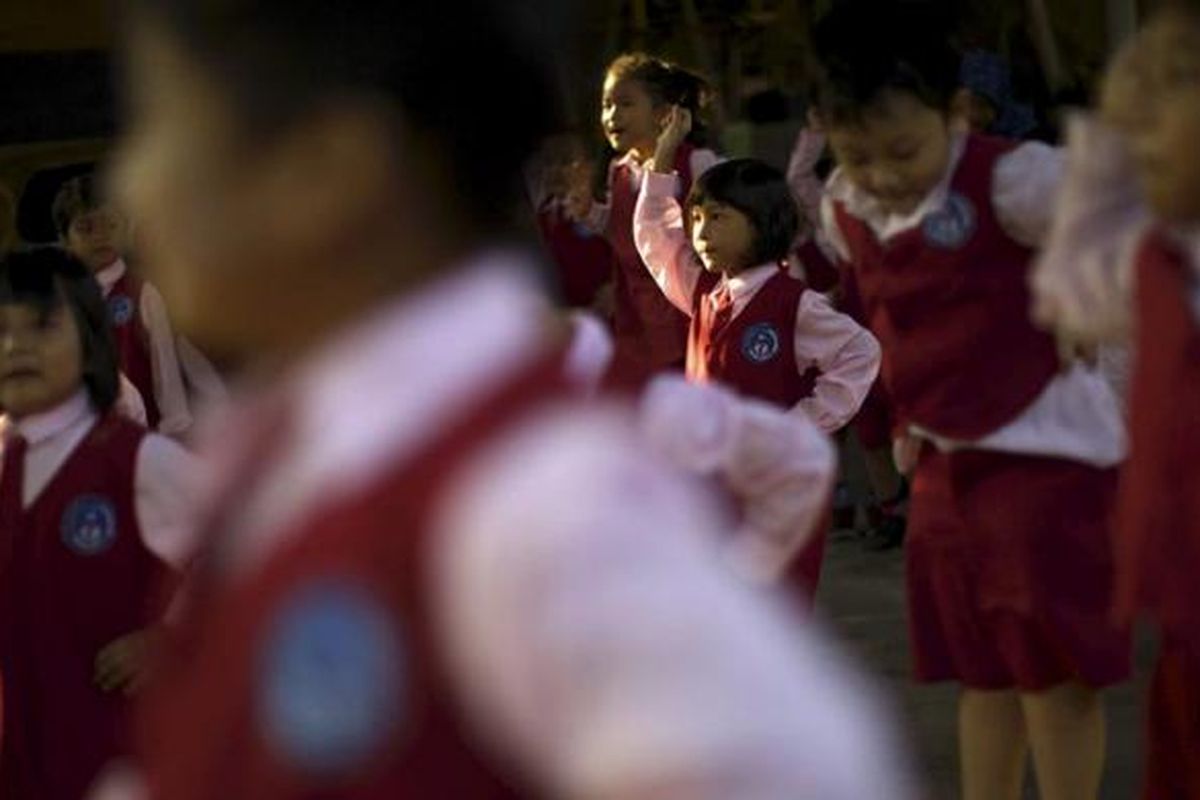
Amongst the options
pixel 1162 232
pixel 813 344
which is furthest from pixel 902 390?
pixel 813 344

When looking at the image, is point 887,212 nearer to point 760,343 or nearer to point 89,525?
point 89,525

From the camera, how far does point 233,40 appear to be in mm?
1757

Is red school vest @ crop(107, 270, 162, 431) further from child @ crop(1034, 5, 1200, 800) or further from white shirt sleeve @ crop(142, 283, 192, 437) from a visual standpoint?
child @ crop(1034, 5, 1200, 800)

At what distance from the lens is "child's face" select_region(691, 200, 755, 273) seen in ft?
22.1

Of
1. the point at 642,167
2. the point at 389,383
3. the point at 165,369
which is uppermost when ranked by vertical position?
the point at 389,383

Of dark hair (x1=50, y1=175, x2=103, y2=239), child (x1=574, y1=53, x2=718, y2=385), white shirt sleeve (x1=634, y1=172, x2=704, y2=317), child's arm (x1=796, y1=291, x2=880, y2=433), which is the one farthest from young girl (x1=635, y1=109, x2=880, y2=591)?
dark hair (x1=50, y1=175, x2=103, y2=239)

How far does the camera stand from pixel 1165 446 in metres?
3.43

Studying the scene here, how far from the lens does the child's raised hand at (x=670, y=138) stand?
784cm

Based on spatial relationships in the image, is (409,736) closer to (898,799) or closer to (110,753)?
(898,799)

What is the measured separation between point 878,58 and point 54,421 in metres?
1.34

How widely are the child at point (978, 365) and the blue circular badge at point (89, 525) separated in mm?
1247

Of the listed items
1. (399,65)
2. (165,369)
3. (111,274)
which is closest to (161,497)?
(399,65)

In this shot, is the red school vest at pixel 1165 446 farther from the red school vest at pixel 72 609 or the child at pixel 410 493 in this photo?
the child at pixel 410 493

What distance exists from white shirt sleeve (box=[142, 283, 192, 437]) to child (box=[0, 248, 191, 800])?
331cm
